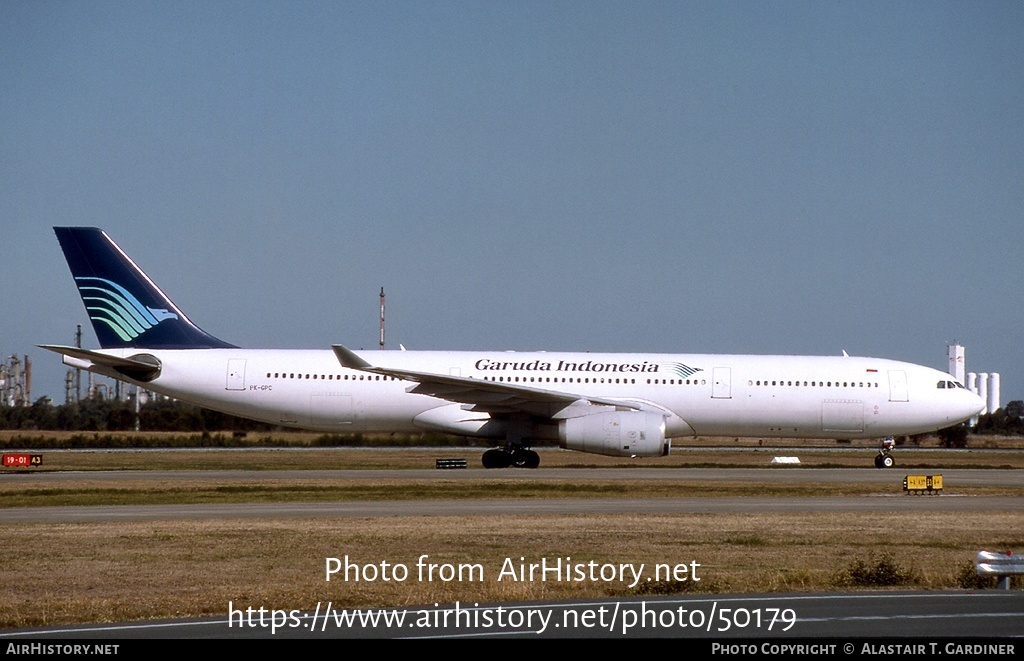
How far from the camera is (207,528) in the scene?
58.4 ft

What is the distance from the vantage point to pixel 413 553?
15297mm

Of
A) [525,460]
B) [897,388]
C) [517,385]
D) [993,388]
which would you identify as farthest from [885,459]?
[993,388]

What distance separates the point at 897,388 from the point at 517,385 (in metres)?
10.9

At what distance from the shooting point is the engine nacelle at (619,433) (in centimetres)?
2945

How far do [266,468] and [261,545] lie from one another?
660 inches

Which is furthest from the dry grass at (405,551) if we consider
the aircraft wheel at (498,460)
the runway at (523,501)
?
the aircraft wheel at (498,460)

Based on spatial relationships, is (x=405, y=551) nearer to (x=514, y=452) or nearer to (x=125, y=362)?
Result: (x=514, y=452)

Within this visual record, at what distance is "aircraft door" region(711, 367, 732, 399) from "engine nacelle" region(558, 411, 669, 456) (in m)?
3.05

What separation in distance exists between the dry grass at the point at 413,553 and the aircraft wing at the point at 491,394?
10.5 metres

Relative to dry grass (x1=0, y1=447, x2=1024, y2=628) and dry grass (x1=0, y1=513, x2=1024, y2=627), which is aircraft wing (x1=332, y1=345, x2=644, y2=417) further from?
dry grass (x1=0, y1=513, x2=1024, y2=627)

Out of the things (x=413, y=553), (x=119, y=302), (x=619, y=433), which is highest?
(x=119, y=302)

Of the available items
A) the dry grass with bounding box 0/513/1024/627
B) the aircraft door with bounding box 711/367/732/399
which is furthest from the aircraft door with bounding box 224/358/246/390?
the dry grass with bounding box 0/513/1024/627

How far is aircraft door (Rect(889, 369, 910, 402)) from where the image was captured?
33000mm
